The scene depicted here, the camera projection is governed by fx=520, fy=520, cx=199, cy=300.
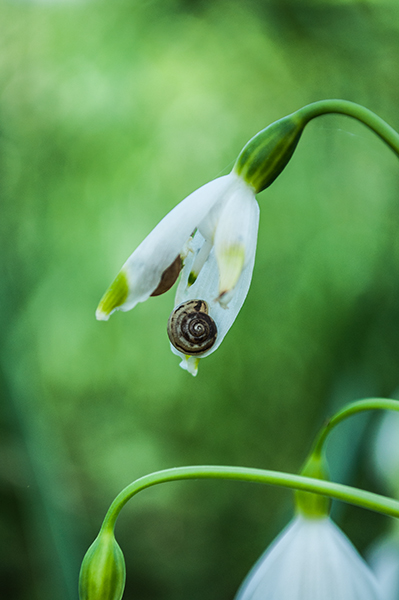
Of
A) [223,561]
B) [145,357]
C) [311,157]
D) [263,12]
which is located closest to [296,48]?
[263,12]

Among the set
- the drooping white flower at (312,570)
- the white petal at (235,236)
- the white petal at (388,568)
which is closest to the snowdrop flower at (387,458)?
the white petal at (388,568)

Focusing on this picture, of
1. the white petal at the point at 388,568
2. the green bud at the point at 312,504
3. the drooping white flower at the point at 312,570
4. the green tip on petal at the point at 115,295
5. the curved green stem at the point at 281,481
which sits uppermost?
the green tip on petal at the point at 115,295

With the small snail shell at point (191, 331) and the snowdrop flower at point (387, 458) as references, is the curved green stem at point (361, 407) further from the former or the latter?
the snowdrop flower at point (387, 458)

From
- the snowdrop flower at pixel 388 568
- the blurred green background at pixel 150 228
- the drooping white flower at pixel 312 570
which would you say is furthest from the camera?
the blurred green background at pixel 150 228

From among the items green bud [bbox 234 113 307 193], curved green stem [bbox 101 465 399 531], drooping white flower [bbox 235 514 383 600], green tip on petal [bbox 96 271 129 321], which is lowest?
drooping white flower [bbox 235 514 383 600]

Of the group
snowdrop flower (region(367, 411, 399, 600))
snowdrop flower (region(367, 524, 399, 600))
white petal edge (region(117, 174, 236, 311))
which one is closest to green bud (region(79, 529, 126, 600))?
white petal edge (region(117, 174, 236, 311))

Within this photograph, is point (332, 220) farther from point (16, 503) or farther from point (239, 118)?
point (16, 503)

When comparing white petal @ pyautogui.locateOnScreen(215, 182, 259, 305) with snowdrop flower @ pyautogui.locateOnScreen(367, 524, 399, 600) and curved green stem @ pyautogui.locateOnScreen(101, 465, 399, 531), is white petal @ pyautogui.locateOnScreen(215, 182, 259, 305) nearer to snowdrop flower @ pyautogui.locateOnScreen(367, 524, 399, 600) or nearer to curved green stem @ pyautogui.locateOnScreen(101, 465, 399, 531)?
curved green stem @ pyautogui.locateOnScreen(101, 465, 399, 531)

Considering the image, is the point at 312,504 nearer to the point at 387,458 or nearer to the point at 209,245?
the point at 209,245

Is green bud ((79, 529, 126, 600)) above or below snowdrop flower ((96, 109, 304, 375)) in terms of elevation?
below
